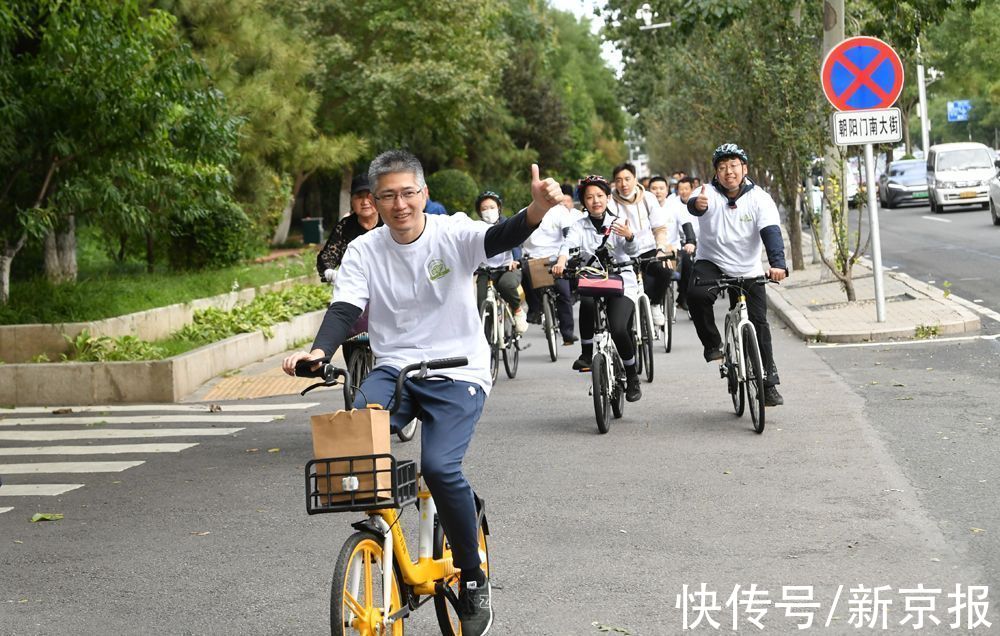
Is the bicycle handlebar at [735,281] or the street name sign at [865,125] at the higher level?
the street name sign at [865,125]

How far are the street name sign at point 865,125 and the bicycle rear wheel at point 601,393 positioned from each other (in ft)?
19.8

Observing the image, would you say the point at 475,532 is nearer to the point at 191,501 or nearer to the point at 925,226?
the point at 191,501

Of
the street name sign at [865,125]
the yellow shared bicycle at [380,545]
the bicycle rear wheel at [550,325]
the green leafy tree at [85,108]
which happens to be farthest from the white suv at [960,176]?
the yellow shared bicycle at [380,545]

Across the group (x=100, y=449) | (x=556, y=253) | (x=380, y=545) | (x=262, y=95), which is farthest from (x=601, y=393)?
(x=262, y=95)

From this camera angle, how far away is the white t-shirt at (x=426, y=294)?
16.8 feet

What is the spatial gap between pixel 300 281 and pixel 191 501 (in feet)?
46.1

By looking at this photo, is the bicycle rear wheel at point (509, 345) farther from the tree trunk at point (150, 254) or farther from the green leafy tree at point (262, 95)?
the green leafy tree at point (262, 95)

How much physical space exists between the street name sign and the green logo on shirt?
10.7 meters

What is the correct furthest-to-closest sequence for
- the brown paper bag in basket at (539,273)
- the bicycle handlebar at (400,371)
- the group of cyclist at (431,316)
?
the brown paper bag in basket at (539,273)
the group of cyclist at (431,316)
the bicycle handlebar at (400,371)

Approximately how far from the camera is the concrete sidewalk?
14.6m

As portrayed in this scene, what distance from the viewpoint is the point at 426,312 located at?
514 centimetres

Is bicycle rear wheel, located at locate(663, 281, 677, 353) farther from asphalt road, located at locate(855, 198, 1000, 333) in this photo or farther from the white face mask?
asphalt road, located at locate(855, 198, 1000, 333)

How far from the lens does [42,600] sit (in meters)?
6.12

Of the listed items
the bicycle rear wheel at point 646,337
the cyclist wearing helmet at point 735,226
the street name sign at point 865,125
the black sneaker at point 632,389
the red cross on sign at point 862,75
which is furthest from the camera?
the street name sign at point 865,125
